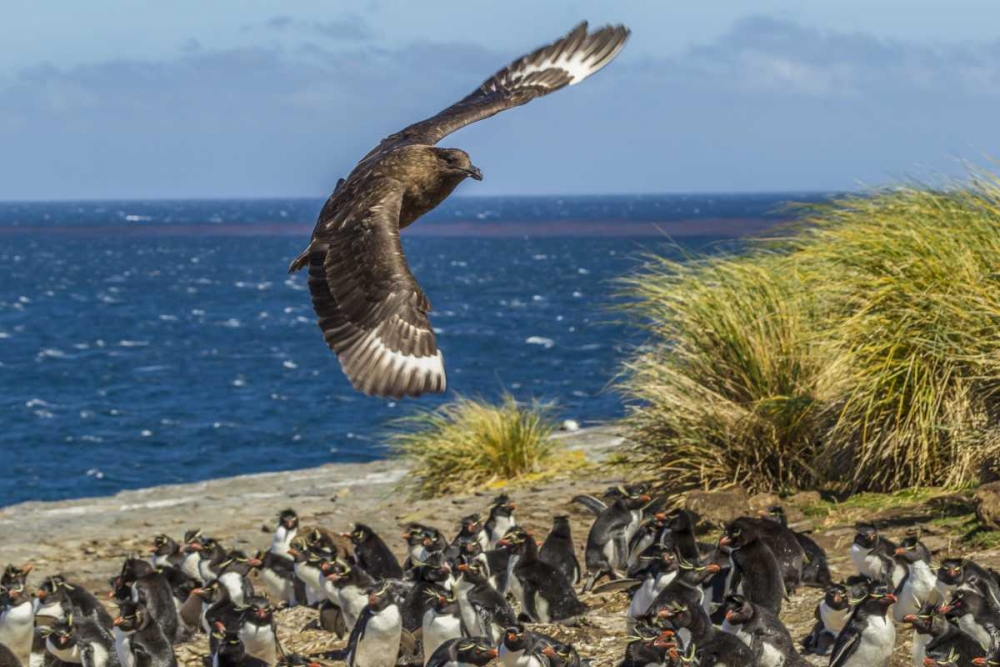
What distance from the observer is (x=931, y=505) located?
1109cm

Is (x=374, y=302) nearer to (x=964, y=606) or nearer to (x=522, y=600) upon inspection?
(x=522, y=600)

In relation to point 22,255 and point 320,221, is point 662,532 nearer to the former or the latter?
point 320,221

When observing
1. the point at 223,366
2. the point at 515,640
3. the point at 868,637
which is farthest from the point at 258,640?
the point at 223,366

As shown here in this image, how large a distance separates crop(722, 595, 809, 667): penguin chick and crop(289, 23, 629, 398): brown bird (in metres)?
1.91

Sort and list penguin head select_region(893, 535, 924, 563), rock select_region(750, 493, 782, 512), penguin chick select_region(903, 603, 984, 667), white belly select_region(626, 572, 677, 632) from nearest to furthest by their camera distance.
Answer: penguin chick select_region(903, 603, 984, 667), white belly select_region(626, 572, 677, 632), penguin head select_region(893, 535, 924, 563), rock select_region(750, 493, 782, 512)

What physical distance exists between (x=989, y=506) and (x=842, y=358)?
6.71 ft

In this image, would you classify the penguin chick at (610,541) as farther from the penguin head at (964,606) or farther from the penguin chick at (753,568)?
the penguin head at (964,606)

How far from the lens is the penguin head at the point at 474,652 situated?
7855mm

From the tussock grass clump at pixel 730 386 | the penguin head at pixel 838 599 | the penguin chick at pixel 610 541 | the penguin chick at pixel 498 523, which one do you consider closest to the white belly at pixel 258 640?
the penguin chick at pixel 610 541

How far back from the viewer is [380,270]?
8.22m

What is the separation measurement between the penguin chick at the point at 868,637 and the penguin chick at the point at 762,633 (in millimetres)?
228

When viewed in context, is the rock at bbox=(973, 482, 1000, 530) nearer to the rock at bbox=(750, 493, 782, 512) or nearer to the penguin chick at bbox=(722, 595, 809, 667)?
the rock at bbox=(750, 493, 782, 512)

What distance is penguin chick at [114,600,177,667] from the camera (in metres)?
9.26

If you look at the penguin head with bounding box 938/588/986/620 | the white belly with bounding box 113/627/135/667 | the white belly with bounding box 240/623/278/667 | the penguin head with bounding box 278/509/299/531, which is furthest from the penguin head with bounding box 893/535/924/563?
the penguin head with bounding box 278/509/299/531
